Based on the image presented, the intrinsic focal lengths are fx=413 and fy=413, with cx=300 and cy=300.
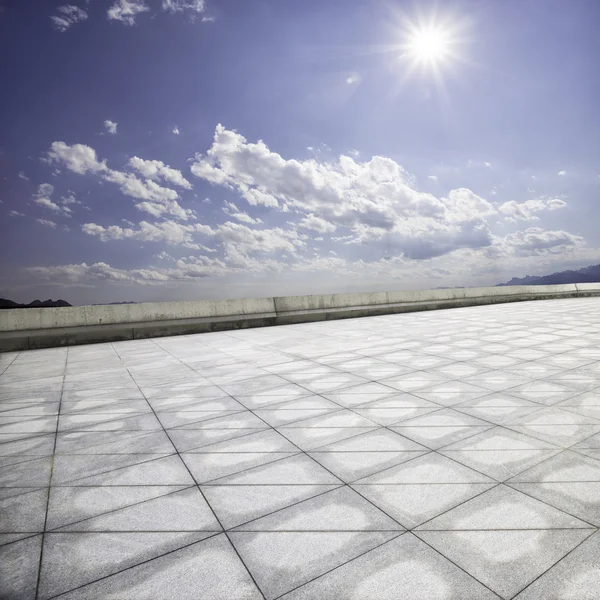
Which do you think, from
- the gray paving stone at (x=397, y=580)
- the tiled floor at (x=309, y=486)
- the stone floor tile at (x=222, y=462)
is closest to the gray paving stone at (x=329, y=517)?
the tiled floor at (x=309, y=486)

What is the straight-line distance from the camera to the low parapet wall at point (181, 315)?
10883mm

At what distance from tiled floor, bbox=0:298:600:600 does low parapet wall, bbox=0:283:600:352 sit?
5164 mm

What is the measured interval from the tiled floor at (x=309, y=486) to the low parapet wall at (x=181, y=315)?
5164 millimetres

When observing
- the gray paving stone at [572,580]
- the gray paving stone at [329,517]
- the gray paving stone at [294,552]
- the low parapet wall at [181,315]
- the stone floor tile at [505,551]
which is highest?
the low parapet wall at [181,315]

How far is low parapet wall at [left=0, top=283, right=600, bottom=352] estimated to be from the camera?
10.9 metres

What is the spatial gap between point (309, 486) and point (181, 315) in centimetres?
1081

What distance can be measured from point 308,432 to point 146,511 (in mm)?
1726

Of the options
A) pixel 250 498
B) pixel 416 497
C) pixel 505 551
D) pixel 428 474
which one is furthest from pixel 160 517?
pixel 505 551

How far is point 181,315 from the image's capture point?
43.1 ft

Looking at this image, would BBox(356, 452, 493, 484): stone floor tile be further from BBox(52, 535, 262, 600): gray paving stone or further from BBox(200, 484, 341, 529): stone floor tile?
BBox(52, 535, 262, 600): gray paving stone

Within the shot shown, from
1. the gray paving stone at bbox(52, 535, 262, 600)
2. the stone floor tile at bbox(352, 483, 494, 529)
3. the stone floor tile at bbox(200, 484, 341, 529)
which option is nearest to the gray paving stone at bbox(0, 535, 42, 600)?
the gray paving stone at bbox(52, 535, 262, 600)

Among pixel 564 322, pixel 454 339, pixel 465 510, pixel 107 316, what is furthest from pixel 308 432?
pixel 564 322

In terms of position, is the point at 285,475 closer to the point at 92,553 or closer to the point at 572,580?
→ the point at 92,553

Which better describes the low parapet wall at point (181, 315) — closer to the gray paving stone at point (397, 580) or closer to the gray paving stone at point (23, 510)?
the gray paving stone at point (23, 510)
